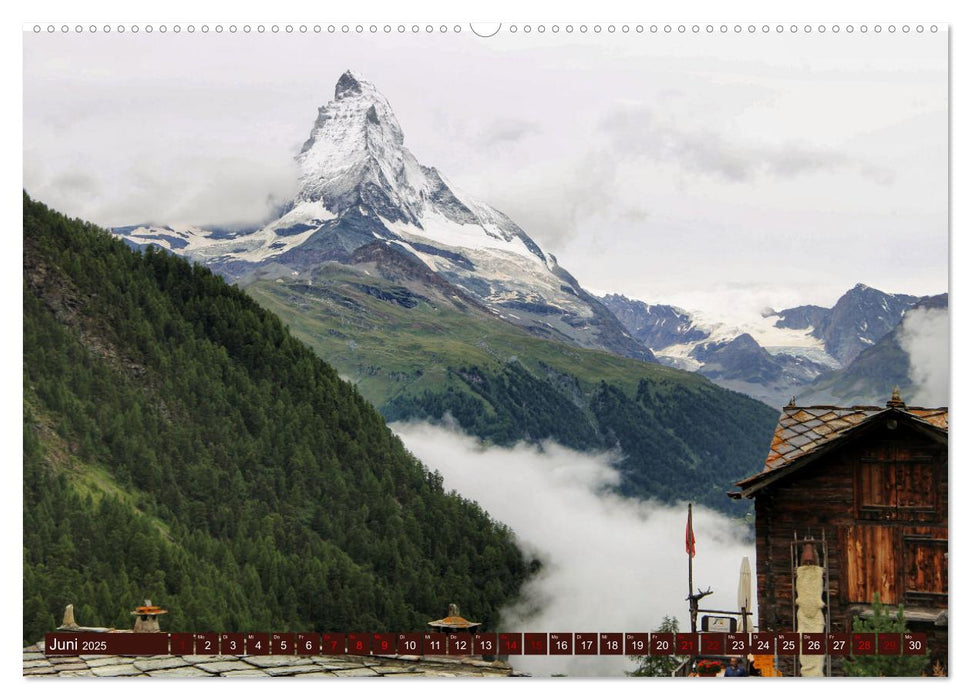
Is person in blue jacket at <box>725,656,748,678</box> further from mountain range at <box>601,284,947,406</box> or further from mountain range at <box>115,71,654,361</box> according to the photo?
mountain range at <box>115,71,654,361</box>

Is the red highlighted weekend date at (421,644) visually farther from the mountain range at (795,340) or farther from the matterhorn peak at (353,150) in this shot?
the matterhorn peak at (353,150)

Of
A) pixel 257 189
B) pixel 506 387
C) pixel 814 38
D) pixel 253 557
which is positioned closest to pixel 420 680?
pixel 814 38

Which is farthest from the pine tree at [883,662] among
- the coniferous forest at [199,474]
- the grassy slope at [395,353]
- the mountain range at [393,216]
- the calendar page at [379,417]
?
the grassy slope at [395,353]

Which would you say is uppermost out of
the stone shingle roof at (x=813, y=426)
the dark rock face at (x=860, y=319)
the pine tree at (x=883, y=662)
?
the dark rock face at (x=860, y=319)

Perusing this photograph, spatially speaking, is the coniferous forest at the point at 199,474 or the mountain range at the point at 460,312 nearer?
the coniferous forest at the point at 199,474

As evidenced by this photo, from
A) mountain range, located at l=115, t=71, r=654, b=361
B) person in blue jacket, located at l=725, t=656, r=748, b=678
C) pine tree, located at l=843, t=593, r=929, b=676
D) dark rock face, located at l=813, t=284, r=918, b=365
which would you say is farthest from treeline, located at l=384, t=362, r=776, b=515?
pine tree, located at l=843, t=593, r=929, b=676

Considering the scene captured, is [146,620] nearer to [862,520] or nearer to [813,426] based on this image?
[813,426]

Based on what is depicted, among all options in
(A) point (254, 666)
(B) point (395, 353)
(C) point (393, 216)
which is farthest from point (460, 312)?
(A) point (254, 666)
